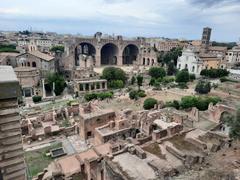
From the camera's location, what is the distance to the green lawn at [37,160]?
15.5 m

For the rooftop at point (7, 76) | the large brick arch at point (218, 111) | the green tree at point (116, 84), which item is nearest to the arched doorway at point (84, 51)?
the green tree at point (116, 84)

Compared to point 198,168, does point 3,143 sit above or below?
above

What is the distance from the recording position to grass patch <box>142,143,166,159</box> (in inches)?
438

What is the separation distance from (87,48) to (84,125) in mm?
63840

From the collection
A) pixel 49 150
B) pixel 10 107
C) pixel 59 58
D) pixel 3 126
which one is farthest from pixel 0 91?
pixel 59 58

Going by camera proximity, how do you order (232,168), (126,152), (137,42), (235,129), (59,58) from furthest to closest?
(137,42) → (59,58) → (235,129) → (126,152) → (232,168)

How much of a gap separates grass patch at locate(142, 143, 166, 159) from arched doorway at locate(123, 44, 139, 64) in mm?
67372

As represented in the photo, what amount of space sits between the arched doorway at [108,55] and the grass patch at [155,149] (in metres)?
64.6

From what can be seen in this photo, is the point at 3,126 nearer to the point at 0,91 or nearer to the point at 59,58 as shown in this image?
the point at 0,91

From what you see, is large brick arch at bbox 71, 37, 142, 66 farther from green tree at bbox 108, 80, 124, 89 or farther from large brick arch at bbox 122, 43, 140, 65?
green tree at bbox 108, 80, 124, 89

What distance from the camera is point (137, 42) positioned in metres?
75.1

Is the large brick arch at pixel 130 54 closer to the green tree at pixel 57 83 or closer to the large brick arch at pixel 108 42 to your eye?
the large brick arch at pixel 108 42

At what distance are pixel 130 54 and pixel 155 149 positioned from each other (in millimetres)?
69719

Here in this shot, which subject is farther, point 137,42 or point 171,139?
point 137,42
